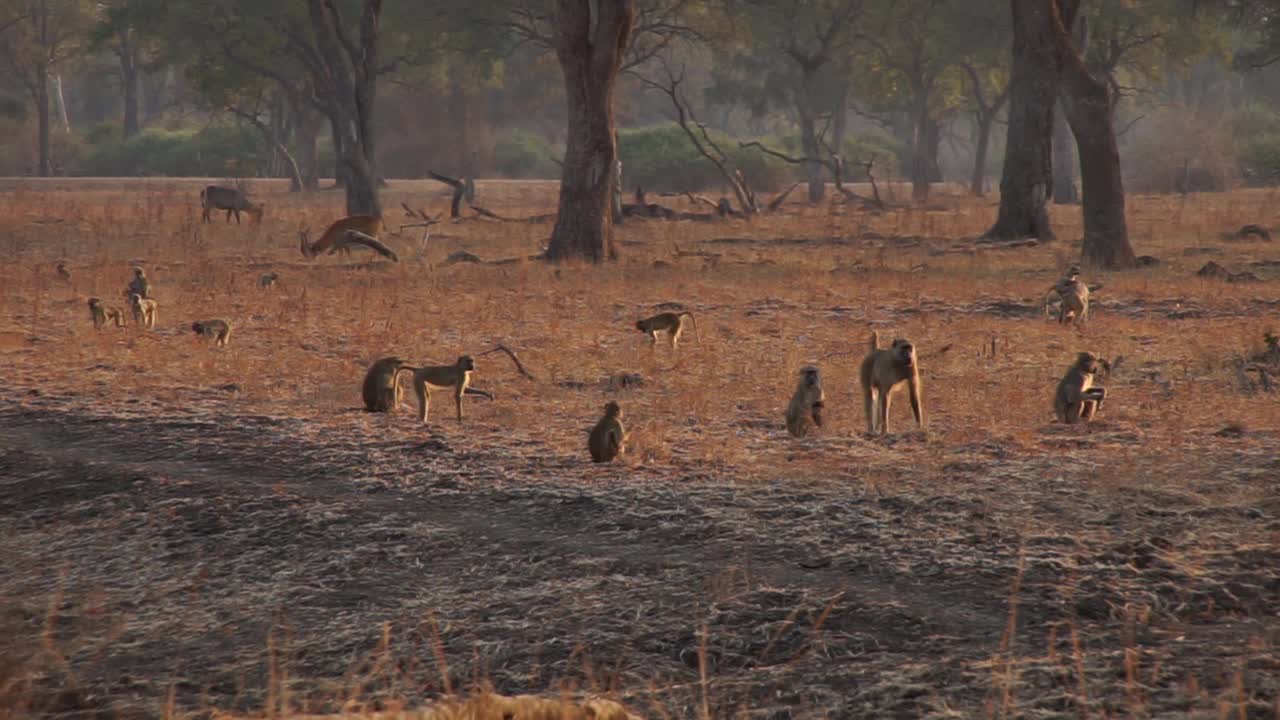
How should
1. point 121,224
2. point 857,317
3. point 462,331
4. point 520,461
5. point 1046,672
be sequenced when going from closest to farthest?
point 1046,672, point 520,461, point 462,331, point 857,317, point 121,224

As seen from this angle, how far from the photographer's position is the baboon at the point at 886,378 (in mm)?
8669

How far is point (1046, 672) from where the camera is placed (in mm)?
4957

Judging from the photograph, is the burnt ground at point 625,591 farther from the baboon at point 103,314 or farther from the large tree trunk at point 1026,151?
the large tree trunk at point 1026,151

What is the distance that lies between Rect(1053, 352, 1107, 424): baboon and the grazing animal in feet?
46.3

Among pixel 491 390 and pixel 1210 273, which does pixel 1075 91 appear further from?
pixel 491 390

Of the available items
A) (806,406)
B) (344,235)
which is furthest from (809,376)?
(344,235)

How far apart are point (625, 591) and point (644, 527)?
96cm

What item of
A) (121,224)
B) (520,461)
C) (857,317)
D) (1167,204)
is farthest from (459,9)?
(520,461)

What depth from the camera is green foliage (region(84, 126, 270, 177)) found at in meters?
59.6

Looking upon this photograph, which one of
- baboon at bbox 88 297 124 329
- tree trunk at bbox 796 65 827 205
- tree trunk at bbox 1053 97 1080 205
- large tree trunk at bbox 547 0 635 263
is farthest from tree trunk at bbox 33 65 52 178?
baboon at bbox 88 297 124 329

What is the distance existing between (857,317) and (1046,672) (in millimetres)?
10583

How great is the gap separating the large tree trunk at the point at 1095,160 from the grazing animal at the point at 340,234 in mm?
9876

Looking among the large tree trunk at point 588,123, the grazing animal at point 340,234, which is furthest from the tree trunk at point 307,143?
the large tree trunk at point 588,123

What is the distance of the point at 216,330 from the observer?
1313 cm
